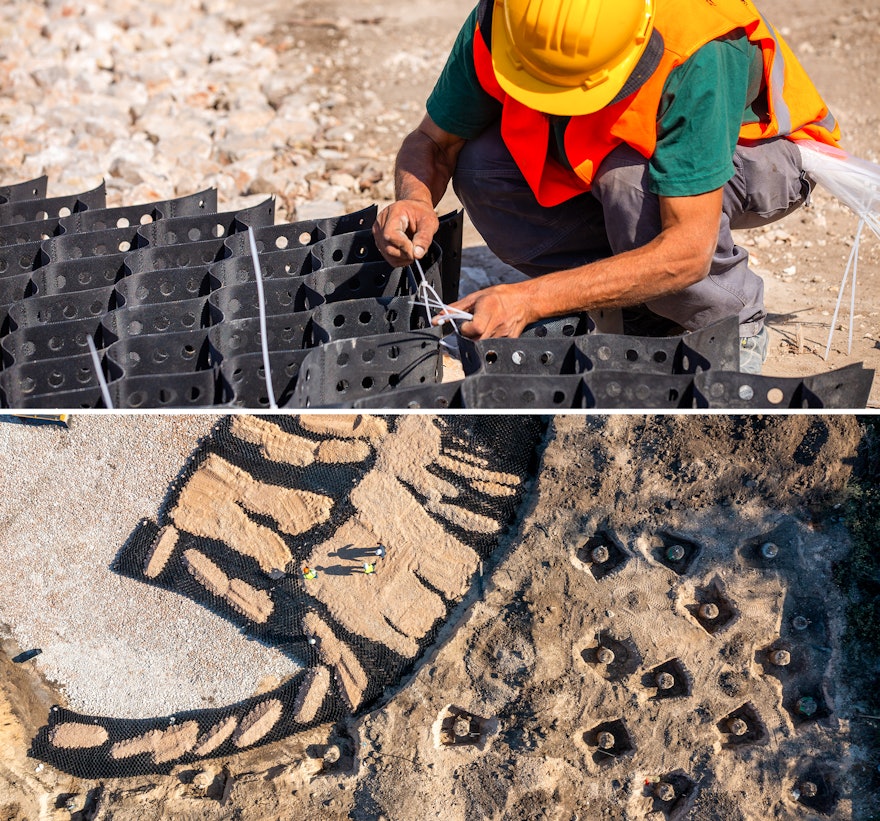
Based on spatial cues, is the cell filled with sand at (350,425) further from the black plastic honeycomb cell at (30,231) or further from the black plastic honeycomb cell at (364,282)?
the black plastic honeycomb cell at (30,231)

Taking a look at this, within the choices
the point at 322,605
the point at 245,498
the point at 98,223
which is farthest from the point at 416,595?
the point at 98,223

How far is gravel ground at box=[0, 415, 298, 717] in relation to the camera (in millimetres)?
3297

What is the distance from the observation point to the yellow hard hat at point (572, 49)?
259 cm

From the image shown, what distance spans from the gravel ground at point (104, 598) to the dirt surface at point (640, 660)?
0.44 metres

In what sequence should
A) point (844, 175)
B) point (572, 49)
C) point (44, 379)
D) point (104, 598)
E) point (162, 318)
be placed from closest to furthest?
point (572, 49) → point (44, 379) → point (162, 318) → point (844, 175) → point (104, 598)

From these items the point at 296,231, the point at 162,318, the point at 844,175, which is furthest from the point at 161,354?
the point at 844,175

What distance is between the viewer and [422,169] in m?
3.36

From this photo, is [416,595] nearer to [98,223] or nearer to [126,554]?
[126,554]

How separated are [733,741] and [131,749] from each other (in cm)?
215

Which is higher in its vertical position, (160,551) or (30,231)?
(30,231)

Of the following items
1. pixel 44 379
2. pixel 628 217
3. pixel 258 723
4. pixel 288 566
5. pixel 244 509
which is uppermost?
pixel 628 217

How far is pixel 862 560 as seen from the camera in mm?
2951

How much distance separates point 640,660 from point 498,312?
1.29 m

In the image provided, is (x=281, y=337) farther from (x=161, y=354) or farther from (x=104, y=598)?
(x=104, y=598)
